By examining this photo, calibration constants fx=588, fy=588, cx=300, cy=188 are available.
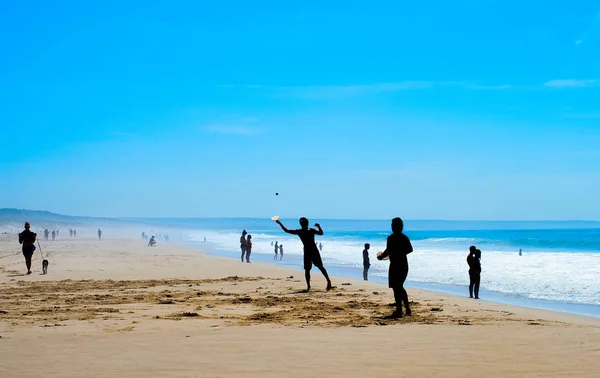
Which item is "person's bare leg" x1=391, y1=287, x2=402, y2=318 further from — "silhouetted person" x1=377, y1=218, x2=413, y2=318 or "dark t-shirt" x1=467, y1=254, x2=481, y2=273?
"dark t-shirt" x1=467, y1=254, x2=481, y2=273

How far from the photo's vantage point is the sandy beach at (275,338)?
6265mm

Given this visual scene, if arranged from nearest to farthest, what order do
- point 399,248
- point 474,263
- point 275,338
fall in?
point 275,338 < point 399,248 < point 474,263

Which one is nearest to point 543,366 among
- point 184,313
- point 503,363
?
point 503,363

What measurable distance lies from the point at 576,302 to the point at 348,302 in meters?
8.28

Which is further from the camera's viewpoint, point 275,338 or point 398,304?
point 398,304

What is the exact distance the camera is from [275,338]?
8047 mm

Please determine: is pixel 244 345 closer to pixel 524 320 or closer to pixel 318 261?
pixel 524 320

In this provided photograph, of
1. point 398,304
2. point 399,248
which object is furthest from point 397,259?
point 398,304

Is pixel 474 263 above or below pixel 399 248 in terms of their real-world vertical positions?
below

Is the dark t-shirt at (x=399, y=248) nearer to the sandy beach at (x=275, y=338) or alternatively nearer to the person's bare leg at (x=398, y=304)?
the person's bare leg at (x=398, y=304)

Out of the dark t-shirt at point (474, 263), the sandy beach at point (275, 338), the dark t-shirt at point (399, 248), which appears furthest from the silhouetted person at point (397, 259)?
the dark t-shirt at point (474, 263)

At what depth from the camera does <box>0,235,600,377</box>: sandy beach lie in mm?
6265

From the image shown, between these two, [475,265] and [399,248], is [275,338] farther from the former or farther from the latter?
[475,265]

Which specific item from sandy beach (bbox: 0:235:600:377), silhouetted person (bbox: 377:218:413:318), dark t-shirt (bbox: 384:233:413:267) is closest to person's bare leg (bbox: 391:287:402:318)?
silhouetted person (bbox: 377:218:413:318)
